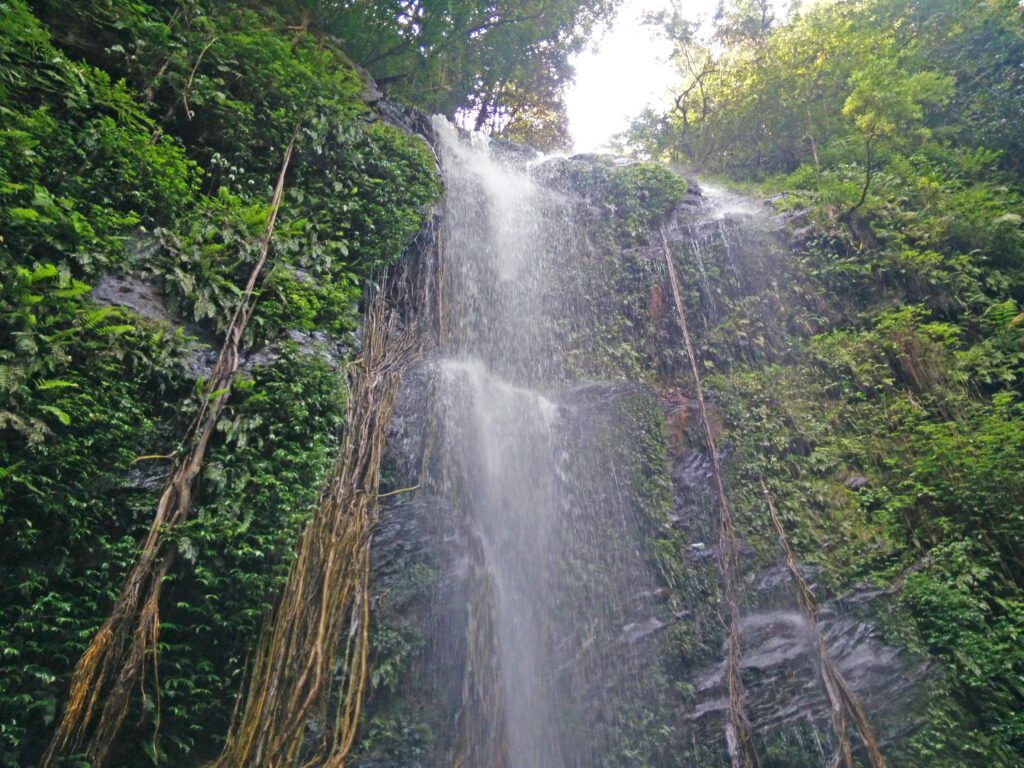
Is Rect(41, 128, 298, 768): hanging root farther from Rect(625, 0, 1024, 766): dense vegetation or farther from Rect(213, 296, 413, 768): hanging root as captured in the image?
Rect(625, 0, 1024, 766): dense vegetation

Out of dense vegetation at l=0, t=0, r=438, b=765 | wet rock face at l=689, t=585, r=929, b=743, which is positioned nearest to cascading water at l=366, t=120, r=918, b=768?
wet rock face at l=689, t=585, r=929, b=743

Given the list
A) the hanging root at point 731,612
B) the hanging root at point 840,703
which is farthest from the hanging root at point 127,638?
the hanging root at point 840,703

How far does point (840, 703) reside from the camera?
529cm

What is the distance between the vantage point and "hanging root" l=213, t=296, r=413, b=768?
12.1 feet

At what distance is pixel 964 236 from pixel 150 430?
11.0 m

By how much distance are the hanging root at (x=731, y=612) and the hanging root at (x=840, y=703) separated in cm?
69

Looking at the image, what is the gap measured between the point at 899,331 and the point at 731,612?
4.72 metres

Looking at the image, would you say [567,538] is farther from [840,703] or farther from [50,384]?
[50,384]

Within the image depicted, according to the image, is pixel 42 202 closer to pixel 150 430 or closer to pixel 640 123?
pixel 150 430

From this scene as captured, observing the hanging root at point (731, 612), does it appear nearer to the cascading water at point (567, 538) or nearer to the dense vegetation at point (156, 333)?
the cascading water at point (567, 538)

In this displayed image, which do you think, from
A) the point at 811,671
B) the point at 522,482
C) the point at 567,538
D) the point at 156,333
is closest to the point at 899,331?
the point at 811,671

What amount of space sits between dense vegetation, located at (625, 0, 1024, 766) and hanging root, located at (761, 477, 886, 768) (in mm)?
414

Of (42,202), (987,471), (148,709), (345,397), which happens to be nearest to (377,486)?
(345,397)

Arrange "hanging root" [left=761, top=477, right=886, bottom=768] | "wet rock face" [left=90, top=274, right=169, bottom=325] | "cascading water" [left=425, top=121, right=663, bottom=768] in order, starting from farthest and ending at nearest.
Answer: "cascading water" [left=425, top=121, right=663, bottom=768] → "hanging root" [left=761, top=477, right=886, bottom=768] → "wet rock face" [left=90, top=274, right=169, bottom=325]
